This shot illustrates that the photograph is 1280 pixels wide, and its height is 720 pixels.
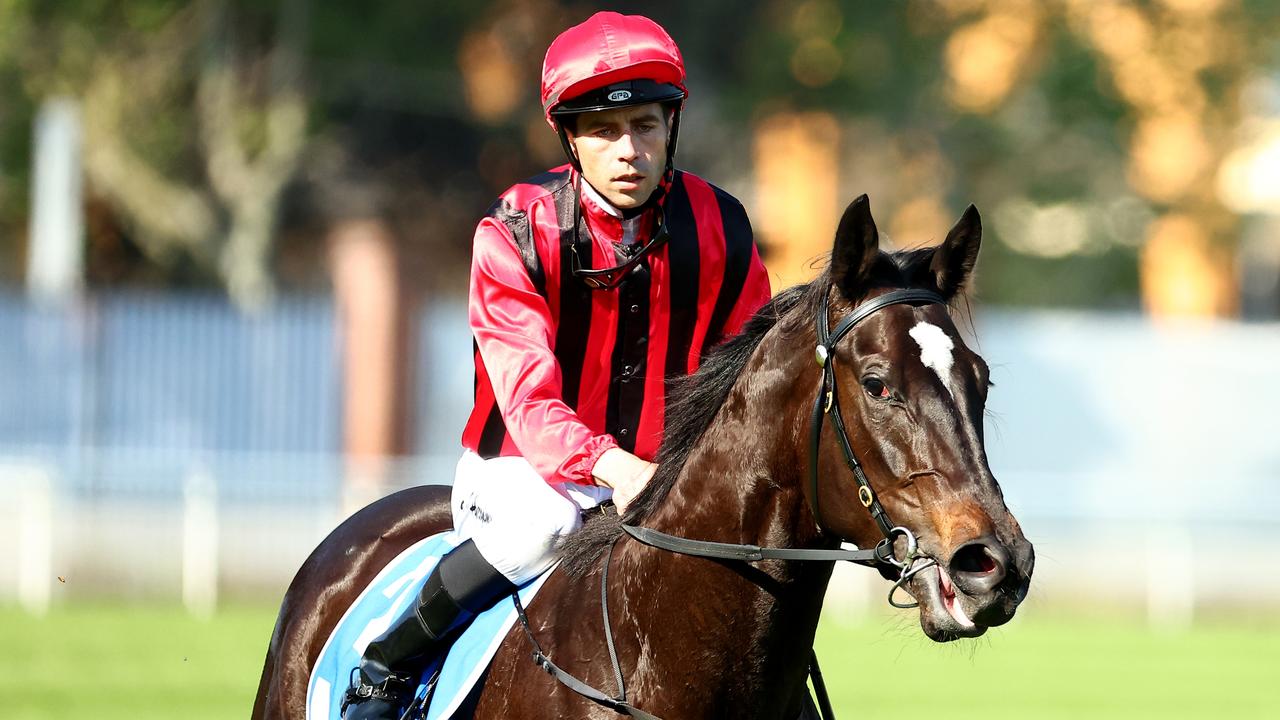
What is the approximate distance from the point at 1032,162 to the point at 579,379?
20177mm

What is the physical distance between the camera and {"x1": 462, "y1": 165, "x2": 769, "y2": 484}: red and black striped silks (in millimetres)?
4070

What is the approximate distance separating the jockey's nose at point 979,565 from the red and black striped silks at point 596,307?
1081 mm

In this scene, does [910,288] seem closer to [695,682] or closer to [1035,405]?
[695,682]

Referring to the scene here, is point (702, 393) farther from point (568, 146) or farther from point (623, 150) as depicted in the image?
point (568, 146)

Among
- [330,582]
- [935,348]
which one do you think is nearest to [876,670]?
[330,582]

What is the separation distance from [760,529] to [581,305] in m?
0.86

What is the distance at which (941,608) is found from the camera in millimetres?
3197

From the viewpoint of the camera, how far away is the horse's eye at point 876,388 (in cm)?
333

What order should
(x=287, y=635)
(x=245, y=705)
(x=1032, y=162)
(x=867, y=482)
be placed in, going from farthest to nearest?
(x=1032, y=162)
(x=245, y=705)
(x=287, y=635)
(x=867, y=482)

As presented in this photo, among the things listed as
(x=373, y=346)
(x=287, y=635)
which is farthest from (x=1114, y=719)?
(x=373, y=346)

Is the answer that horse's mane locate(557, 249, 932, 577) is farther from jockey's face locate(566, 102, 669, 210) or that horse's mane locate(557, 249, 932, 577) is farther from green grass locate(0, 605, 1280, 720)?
green grass locate(0, 605, 1280, 720)

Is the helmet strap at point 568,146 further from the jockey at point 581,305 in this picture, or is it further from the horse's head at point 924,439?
the horse's head at point 924,439

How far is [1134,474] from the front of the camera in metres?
20.4

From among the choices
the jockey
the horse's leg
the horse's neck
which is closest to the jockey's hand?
the jockey
